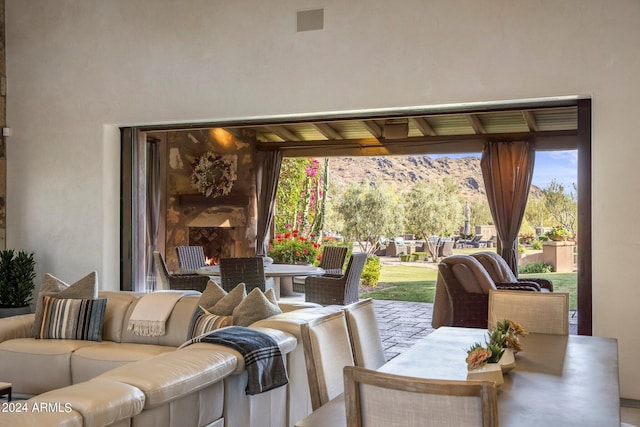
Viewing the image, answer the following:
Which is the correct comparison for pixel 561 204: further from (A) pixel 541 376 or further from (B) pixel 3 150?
(A) pixel 541 376

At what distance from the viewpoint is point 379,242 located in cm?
1449

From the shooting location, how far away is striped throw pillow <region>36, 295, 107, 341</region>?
4.94 meters

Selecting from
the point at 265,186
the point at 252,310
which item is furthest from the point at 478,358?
the point at 265,186

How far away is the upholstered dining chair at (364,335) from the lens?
2.93 m

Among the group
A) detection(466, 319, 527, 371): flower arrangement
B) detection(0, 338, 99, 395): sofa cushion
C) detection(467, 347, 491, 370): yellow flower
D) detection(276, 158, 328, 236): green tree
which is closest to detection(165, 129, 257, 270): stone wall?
detection(276, 158, 328, 236): green tree

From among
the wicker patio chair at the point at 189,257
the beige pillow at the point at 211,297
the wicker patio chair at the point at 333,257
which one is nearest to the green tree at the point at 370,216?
the wicker patio chair at the point at 333,257

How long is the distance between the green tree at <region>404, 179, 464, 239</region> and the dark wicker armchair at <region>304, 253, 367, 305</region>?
22.8ft

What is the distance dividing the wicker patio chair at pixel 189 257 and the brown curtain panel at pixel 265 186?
7.57 feet

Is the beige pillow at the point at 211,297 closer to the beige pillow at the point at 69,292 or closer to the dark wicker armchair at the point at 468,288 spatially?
the beige pillow at the point at 69,292

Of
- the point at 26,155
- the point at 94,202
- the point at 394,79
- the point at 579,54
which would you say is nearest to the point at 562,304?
the point at 579,54

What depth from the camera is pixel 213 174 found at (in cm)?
1007

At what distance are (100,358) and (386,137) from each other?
5726 millimetres

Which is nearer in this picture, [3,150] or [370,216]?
[3,150]

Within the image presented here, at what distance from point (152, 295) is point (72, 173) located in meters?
→ 2.68
